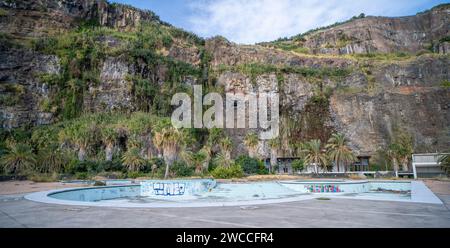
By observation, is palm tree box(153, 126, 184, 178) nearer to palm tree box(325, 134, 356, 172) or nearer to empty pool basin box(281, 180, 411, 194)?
empty pool basin box(281, 180, 411, 194)

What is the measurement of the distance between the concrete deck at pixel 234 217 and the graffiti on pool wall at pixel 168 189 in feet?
51.4

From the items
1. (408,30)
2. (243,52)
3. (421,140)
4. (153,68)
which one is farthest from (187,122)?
(408,30)

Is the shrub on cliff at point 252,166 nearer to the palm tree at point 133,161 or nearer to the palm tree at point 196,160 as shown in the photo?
the palm tree at point 196,160

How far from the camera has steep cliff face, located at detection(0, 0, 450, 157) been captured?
7750cm

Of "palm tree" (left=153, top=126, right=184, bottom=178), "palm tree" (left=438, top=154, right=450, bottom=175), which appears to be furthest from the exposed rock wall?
"palm tree" (left=153, top=126, right=184, bottom=178)

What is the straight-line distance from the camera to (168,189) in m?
28.2

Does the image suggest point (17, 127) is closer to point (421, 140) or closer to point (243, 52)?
point (243, 52)

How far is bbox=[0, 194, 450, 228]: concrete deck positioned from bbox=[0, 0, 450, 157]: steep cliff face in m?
69.2

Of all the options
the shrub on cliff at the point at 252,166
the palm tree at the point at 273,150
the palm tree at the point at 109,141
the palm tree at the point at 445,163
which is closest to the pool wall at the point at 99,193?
the shrub on cliff at the point at 252,166

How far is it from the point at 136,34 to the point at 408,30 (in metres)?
106

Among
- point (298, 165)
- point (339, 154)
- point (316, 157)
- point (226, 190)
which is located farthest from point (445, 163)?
point (226, 190)

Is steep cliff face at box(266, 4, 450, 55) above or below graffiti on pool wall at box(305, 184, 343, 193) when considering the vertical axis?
above

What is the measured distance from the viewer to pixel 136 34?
104312 millimetres
